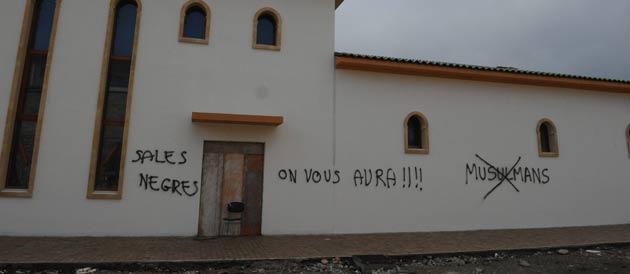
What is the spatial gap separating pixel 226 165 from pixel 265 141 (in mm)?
1043

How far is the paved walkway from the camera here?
6.05m

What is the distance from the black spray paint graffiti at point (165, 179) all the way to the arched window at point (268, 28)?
329 centimetres

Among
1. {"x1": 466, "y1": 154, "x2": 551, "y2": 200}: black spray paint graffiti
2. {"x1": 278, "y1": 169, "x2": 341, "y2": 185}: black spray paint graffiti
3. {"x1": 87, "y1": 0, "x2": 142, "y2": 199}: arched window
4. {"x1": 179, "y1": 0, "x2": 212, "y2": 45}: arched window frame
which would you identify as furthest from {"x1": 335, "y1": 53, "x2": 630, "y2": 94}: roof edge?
{"x1": 87, "y1": 0, "x2": 142, "y2": 199}: arched window

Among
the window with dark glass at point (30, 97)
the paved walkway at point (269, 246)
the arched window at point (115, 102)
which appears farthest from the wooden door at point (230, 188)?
the window with dark glass at point (30, 97)

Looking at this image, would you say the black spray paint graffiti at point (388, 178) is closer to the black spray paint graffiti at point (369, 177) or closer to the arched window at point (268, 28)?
the black spray paint graffiti at point (369, 177)

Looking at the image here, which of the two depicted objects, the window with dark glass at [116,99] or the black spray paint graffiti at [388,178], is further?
the black spray paint graffiti at [388,178]

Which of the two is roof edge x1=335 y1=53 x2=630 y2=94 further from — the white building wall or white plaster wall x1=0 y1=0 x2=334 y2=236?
white plaster wall x1=0 y1=0 x2=334 y2=236

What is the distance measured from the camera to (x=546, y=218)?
10.1 m

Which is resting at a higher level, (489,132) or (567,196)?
(489,132)

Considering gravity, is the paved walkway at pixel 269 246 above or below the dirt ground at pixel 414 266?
above

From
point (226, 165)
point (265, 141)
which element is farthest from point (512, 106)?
point (226, 165)

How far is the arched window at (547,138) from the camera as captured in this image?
1041cm

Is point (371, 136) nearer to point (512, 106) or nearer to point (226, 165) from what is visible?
point (226, 165)

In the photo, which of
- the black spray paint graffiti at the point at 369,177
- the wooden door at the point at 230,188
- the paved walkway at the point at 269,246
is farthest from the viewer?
the black spray paint graffiti at the point at 369,177
